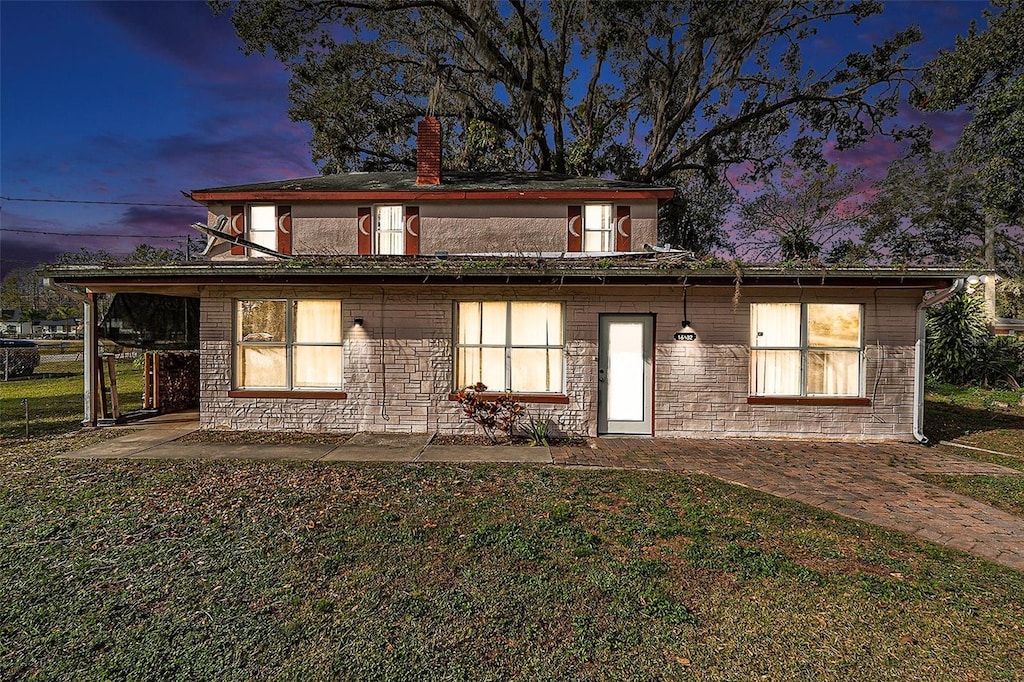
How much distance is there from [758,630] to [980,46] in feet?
93.6

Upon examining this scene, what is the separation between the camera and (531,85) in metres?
18.9

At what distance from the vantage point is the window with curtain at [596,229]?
41.9 ft

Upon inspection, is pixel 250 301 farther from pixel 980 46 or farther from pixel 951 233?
pixel 951 233

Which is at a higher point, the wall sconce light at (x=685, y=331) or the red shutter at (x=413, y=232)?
the red shutter at (x=413, y=232)

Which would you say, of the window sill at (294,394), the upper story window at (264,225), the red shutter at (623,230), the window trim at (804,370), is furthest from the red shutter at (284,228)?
the window trim at (804,370)

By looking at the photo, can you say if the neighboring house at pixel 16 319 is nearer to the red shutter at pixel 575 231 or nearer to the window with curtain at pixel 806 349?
the red shutter at pixel 575 231

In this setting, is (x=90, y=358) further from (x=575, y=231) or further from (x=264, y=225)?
(x=575, y=231)

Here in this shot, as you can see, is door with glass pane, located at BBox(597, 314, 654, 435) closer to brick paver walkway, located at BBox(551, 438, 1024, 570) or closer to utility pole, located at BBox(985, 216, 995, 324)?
brick paver walkway, located at BBox(551, 438, 1024, 570)

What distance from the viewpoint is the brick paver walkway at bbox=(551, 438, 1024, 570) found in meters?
4.97

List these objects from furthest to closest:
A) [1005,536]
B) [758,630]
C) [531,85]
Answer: [531,85] → [1005,536] → [758,630]

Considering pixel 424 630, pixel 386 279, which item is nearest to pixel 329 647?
pixel 424 630

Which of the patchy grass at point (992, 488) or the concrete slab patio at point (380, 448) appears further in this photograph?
the concrete slab patio at point (380, 448)

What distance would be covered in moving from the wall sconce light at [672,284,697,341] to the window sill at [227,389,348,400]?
21.2 feet

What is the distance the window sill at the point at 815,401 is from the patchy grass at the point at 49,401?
13619 mm
